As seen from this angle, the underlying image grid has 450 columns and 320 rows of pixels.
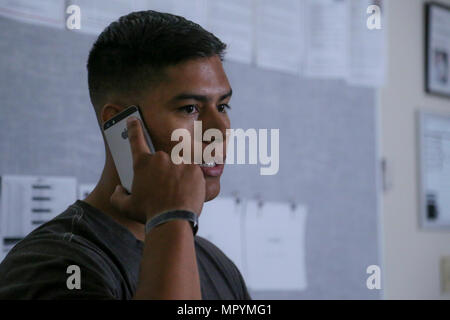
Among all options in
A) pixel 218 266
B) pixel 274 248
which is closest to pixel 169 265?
pixel 218 266

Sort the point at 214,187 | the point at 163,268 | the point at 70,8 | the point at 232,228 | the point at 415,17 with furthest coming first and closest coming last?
1. the point at 415,17
2. the point at 232,228
3. the point at 70,8
4. the point at 214,187
5. the point at 163,268

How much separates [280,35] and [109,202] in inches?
16.3

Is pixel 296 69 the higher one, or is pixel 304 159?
pixel 296 69

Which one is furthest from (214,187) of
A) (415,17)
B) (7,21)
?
(415,17)

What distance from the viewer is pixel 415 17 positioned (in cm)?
104

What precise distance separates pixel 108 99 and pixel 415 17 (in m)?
0.76

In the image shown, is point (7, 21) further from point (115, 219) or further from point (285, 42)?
point (285, 42)

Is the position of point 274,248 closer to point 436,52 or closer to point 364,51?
point 364,51

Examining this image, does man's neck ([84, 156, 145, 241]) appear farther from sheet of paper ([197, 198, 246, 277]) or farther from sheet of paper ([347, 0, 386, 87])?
sheet of paper ([347, 0, 386, 87])

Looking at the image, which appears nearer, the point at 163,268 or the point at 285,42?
the point at 163,268

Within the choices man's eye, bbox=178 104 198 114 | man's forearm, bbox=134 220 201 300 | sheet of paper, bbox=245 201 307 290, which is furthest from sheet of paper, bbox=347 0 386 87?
man's forearm, bbox=134 220 201 300

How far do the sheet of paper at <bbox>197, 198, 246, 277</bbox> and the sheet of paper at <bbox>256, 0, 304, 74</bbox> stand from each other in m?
0.24

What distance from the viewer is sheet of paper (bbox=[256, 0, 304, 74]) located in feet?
2.59

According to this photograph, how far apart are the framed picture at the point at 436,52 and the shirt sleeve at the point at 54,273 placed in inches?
32.2
